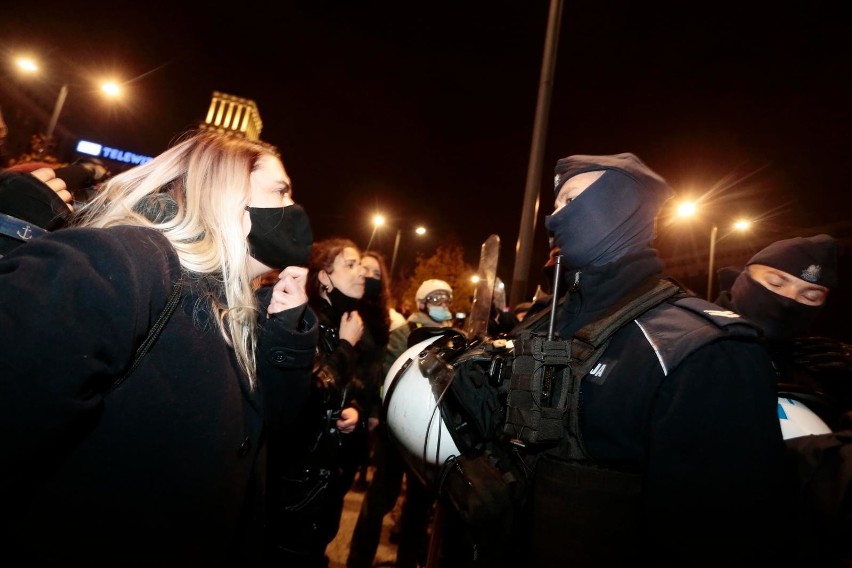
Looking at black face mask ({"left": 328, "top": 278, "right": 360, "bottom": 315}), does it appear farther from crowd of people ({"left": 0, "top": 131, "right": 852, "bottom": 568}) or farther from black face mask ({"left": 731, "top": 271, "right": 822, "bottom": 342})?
black face mask ({"left": 731, "top": 271, "right": 822, "bottom": 342})

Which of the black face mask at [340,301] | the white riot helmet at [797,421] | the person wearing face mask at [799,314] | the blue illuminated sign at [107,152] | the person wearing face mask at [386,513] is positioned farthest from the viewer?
the blue illuminated sign at [107,152]

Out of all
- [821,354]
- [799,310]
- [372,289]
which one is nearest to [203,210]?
[372,289]

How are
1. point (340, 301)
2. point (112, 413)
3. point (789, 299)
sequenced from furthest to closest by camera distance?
point (340, 301) < point (789, 299) < point (112, 413)

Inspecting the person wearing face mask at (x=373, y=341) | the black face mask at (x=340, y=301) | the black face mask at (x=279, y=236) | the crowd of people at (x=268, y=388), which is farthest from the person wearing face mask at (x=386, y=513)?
the black face mask at (x=279, y=236)

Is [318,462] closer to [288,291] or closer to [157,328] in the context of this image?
[288,291]

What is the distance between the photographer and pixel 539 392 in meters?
1.79

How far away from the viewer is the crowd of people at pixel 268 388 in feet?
3.35

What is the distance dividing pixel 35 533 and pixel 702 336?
2176mm

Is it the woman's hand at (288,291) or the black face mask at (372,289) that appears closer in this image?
the woman's hand at (288,291)

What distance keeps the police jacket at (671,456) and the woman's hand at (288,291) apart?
1.48 metres

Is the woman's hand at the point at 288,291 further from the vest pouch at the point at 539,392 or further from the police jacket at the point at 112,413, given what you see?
the vest pouch at the point at 539,392

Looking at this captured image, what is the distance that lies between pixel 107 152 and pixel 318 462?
4966 cm

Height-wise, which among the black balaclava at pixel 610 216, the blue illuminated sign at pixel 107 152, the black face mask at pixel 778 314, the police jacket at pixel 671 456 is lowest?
the police jacket at pixel 671 456

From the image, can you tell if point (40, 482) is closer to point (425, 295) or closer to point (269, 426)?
point (269, 426)
